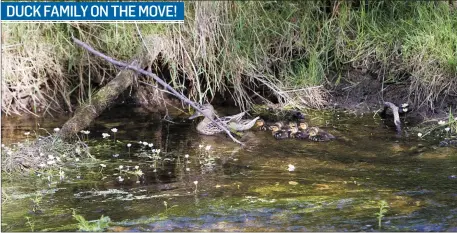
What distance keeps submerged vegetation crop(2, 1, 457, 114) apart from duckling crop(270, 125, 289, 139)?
0.74 metres

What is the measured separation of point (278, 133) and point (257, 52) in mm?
1336

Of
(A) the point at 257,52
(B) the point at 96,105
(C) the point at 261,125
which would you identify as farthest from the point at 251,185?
(A) the point at 257,52

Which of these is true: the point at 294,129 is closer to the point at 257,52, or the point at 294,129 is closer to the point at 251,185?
the point at 257,52

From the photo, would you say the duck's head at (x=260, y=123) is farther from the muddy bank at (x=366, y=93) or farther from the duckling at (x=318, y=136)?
the muddy bank at (x=366, y=93)

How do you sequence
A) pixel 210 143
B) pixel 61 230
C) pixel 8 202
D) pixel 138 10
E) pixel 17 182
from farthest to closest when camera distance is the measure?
pixel 138 10 < pixel 210 143 < pixel 17 182 < pixel 8 202 < pixel 61 230

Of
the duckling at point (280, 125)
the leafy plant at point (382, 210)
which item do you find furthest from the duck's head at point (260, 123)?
the leafy plant at point (382, 210)

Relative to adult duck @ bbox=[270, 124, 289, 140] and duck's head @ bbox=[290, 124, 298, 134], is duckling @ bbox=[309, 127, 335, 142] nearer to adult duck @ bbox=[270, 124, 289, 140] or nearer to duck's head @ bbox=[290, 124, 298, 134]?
duck's head @ bbox=[290, 124, 298, 134]

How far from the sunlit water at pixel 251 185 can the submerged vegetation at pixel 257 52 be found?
0.77 metres

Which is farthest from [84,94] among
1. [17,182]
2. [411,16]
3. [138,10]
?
[411,16]

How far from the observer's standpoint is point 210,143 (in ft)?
25.5

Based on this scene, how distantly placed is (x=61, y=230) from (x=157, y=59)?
3966 millimetres

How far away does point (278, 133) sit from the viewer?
7.87 m

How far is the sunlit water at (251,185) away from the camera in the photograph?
5.29m

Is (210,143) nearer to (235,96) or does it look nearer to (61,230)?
(235,96)
